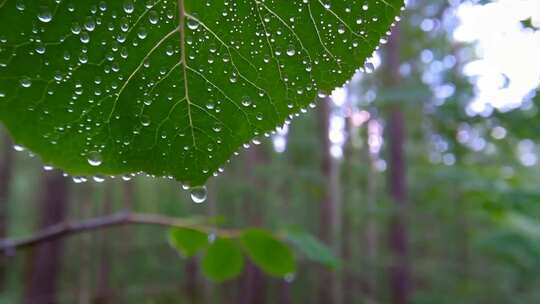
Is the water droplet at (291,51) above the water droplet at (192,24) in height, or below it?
below

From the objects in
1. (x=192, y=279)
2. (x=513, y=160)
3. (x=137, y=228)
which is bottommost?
(x=192, y=279)

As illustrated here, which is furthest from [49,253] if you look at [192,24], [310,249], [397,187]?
[192,24]

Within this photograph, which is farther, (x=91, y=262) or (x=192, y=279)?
(x=91, y=262)

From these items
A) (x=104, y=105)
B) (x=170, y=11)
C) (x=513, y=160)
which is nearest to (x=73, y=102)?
(x=104, y=105)

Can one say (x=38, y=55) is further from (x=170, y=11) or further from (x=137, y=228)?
(x=137, y=228)

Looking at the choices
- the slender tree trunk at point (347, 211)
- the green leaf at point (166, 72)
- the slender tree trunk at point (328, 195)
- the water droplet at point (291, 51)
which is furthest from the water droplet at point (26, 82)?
the slender tree trunk at point (347, 211)

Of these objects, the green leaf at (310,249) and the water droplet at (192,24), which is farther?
the green leaf at (310,249)

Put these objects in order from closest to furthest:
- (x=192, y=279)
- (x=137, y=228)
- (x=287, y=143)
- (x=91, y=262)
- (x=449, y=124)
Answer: (x=449, y=124) < (x=287, y=143) < (x=192, y=279) < (x=91, y=262) < (x=137, y=228)

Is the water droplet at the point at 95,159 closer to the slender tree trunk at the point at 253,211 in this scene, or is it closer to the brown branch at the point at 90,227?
the brown branch at the point at 90,227
